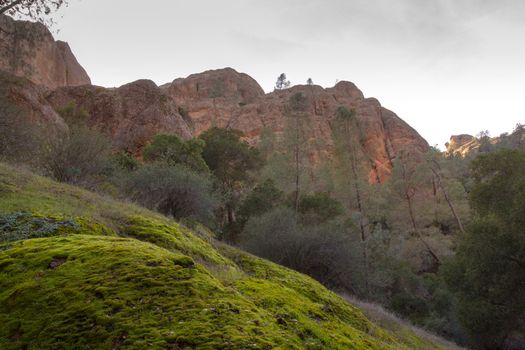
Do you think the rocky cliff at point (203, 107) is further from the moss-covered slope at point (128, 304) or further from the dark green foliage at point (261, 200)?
the moss-covered slope at point (128, 304)

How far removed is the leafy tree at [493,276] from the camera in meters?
17.0

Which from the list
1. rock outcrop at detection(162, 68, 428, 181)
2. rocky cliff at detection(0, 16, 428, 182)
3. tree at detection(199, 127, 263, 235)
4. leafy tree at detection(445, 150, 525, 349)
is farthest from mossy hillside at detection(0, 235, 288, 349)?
rock outcrop at detection(162, 68, 428, 181)

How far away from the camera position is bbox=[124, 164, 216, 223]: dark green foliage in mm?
19406

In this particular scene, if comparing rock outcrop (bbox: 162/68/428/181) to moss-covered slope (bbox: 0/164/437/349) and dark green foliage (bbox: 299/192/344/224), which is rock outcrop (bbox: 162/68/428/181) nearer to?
dark green foliage (bbox: 299/192/344/224)

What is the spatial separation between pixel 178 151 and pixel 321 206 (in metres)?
11.4

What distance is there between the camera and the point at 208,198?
20.3m

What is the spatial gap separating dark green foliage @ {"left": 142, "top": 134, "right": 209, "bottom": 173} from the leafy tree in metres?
17.4

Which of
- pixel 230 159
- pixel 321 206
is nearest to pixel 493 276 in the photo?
pixel 321 206

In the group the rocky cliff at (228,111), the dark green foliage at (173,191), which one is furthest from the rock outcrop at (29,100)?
the dark green foliage at (173,191)

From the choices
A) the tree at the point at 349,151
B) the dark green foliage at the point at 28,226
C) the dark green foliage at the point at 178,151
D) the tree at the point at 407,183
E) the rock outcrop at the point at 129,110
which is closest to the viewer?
the dark green foliage at the point at 28,226

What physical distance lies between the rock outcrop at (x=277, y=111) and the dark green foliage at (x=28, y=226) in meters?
46.8

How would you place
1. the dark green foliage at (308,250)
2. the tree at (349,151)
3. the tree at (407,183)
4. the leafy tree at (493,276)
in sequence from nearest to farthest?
the leafy tree at (493,276) < the dark green foliage at (308,250) < the tree at (349,151) < the tree at (407,183)

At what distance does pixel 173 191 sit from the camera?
19.7m

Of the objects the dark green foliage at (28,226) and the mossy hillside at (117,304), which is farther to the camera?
the dark green foliage at (28,226)
